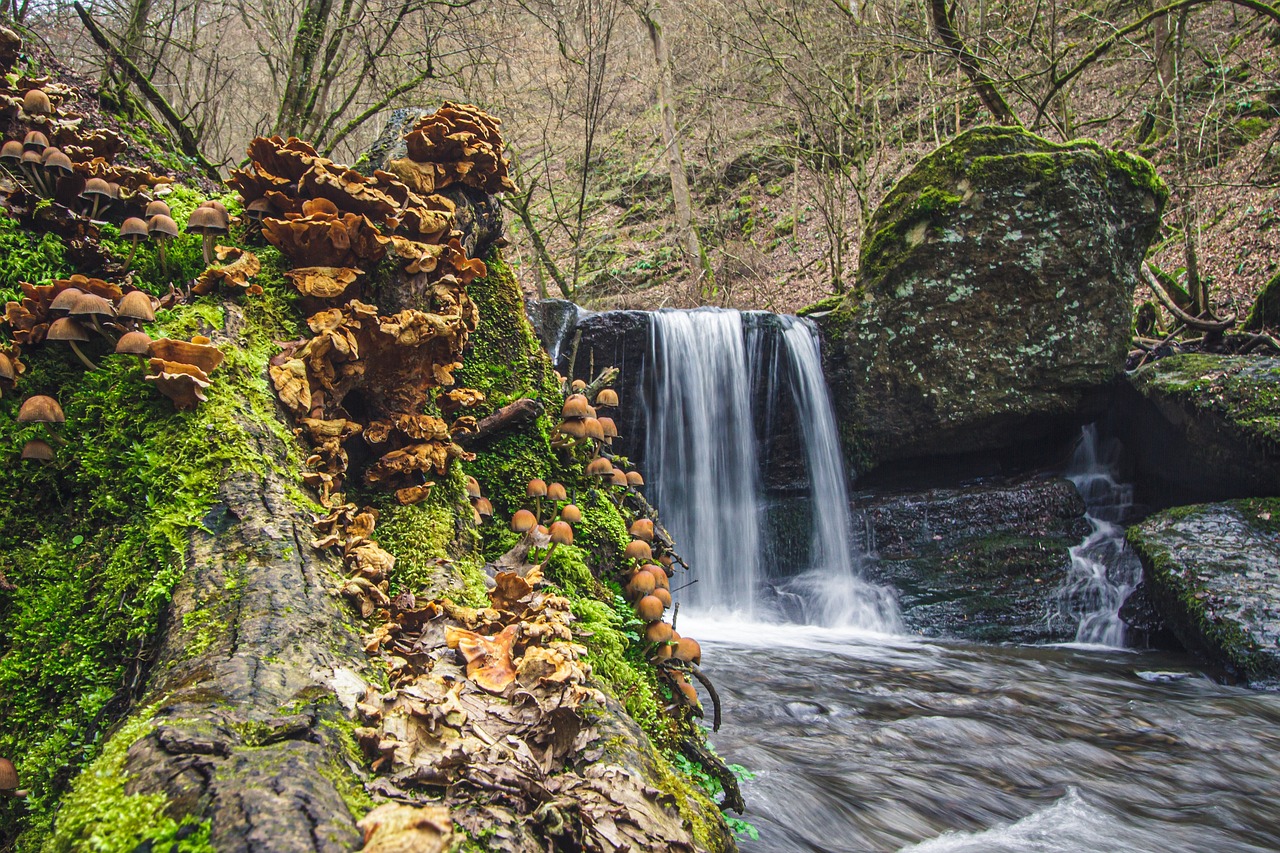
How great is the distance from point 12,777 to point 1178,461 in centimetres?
980

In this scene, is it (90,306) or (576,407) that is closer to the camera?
(90,306)

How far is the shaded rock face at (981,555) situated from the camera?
7793 mm

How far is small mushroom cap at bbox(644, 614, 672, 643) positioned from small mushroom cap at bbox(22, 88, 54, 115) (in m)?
3.38

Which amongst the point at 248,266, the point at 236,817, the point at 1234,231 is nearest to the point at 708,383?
the point at 248,266

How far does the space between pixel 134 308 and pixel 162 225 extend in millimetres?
626

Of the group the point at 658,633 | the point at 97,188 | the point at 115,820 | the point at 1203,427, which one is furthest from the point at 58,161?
the point at 1203,427

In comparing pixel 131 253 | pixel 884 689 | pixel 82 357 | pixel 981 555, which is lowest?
pixel 884 689

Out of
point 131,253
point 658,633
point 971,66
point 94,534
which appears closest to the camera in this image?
point 94,534

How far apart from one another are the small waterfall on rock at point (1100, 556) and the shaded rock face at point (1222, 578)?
62 centimetres

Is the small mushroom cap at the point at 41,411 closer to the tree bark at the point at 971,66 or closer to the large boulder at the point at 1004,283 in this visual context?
the large boulder at the point at 1004,283

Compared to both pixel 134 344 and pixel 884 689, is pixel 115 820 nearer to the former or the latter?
pixel 134 344

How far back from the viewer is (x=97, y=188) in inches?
110

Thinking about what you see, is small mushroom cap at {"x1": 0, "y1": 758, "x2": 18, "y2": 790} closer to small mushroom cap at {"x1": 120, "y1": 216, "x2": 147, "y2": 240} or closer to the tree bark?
small mushroom cap at {"x1": 120, "y1": 216, "x2": 147, "y2": 240}

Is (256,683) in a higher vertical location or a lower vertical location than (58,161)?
lower
